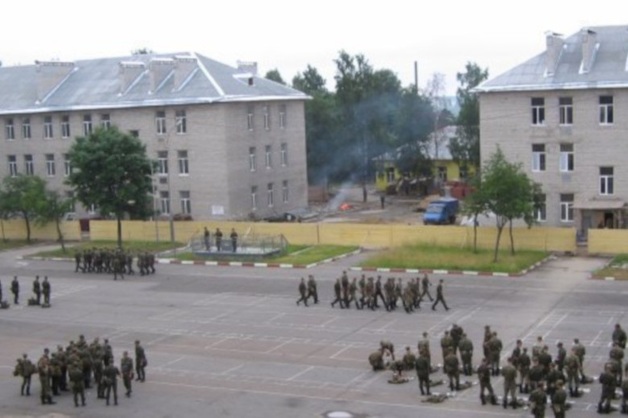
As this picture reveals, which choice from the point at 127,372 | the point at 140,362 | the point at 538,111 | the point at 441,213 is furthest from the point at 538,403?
the point at 441,213

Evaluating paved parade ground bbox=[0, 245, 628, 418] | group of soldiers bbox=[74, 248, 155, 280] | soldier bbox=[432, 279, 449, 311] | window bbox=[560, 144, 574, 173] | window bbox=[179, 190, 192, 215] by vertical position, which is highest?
window bbox=[560, 144, 574, 173]

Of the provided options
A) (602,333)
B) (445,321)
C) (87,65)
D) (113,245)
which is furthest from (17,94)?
(602,333)

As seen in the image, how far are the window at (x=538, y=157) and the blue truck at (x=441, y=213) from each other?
24.6 feet

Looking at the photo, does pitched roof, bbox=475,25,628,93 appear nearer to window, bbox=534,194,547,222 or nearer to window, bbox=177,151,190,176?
window, bbox=534,194,547,222

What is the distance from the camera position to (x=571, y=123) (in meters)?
53.7

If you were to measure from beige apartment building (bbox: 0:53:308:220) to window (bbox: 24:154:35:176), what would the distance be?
2.6 inches

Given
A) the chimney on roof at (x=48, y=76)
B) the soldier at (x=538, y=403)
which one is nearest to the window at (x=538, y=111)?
the chimney on roof at (x=48, y=76)

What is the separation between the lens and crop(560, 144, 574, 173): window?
53938 mm

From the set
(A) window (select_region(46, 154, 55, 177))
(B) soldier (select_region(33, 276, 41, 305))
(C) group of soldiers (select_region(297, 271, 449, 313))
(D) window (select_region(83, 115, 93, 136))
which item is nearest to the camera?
(C) group of soldiers (select_region(297, 271, 449, 313))

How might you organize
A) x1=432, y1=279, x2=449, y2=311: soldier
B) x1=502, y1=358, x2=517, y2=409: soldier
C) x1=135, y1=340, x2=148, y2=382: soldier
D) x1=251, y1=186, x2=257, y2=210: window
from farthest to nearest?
x1=251, y1=186, x2=257, y2=210: window < x1=432, y1=279, x2=449, y2=311: soldier < x1=135, y1=340, x2=148, y2=382: soldier < x1=502, y1=358, x2=517, y2=409: soldier

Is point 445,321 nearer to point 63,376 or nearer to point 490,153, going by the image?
point 63,376

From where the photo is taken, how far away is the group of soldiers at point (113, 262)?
159 feet

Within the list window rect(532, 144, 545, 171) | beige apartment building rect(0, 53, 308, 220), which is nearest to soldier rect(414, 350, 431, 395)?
window rect(532, 144, 545, 171)

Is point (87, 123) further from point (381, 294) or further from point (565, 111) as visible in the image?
point (381, 294)
